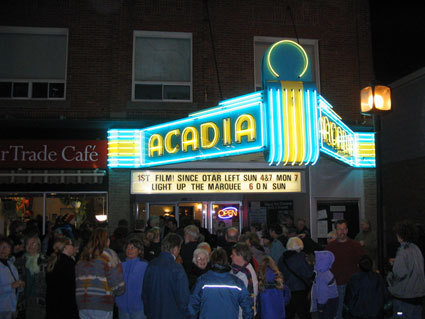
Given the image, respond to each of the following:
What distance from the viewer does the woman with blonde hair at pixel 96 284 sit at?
575 cm

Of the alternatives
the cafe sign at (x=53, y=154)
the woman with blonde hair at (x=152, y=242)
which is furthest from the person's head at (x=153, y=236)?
the cafe sign at (x=53, y=154)

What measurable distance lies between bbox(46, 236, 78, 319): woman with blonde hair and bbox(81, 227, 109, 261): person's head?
25 cm

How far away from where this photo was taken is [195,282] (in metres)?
6.50

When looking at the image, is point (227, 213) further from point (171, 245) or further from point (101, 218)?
point (171, 245)

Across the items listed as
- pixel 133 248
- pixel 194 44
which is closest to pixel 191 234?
pixel 133 248

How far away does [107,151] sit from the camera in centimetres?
1288

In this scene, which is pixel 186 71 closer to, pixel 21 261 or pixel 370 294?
pixel 21 261

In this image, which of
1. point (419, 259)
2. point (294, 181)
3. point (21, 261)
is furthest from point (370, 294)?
point (294, 181)

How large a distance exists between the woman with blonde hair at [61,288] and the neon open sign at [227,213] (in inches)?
327

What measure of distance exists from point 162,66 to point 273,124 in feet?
19.9

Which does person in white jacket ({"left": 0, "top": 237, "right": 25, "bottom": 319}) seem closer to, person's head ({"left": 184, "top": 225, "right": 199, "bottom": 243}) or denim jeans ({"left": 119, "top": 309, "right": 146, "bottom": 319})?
denim jeans ({"left": 119, "top": 309, "right": 146, "bottom": 319})

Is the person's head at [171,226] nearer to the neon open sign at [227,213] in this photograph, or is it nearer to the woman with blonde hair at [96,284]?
the neon open sign at [227,213]

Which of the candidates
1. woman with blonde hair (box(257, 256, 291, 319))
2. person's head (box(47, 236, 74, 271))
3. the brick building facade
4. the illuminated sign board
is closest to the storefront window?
the brick building facade

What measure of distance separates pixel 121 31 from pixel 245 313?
35.1ft
